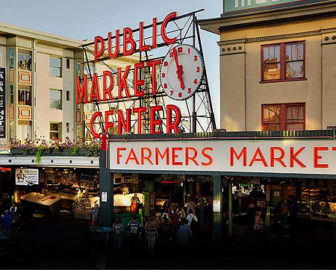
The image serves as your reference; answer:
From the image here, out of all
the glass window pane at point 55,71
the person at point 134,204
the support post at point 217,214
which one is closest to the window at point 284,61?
the support post at point 217,214

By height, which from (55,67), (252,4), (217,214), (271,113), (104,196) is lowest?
(217,214)

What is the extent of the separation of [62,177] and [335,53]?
772 inches

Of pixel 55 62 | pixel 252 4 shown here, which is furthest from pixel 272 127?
pixel 55 62

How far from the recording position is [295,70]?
22719 millimetres

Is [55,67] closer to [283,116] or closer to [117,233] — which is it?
[283,116]

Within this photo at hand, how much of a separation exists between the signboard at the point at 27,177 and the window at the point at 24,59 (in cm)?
1433

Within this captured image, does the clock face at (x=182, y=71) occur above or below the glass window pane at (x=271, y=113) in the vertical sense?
above

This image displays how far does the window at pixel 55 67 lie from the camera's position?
43.6 m

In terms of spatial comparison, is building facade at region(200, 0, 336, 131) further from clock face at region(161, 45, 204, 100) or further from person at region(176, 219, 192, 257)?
person at region(176, 219, 192, 257)

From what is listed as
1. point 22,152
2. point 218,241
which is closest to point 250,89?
point 218,241

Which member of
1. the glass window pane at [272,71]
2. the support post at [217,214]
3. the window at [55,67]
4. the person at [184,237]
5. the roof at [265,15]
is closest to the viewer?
the person at [184,237]

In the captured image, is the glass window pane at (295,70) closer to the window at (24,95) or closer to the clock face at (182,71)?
the clock face at (182,71)

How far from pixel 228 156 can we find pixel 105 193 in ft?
23.4

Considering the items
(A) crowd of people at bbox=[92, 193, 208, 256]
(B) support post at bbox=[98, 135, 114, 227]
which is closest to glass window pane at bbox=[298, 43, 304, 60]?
(A) crowd of people at bbox=[92, 193, 208, 256]
